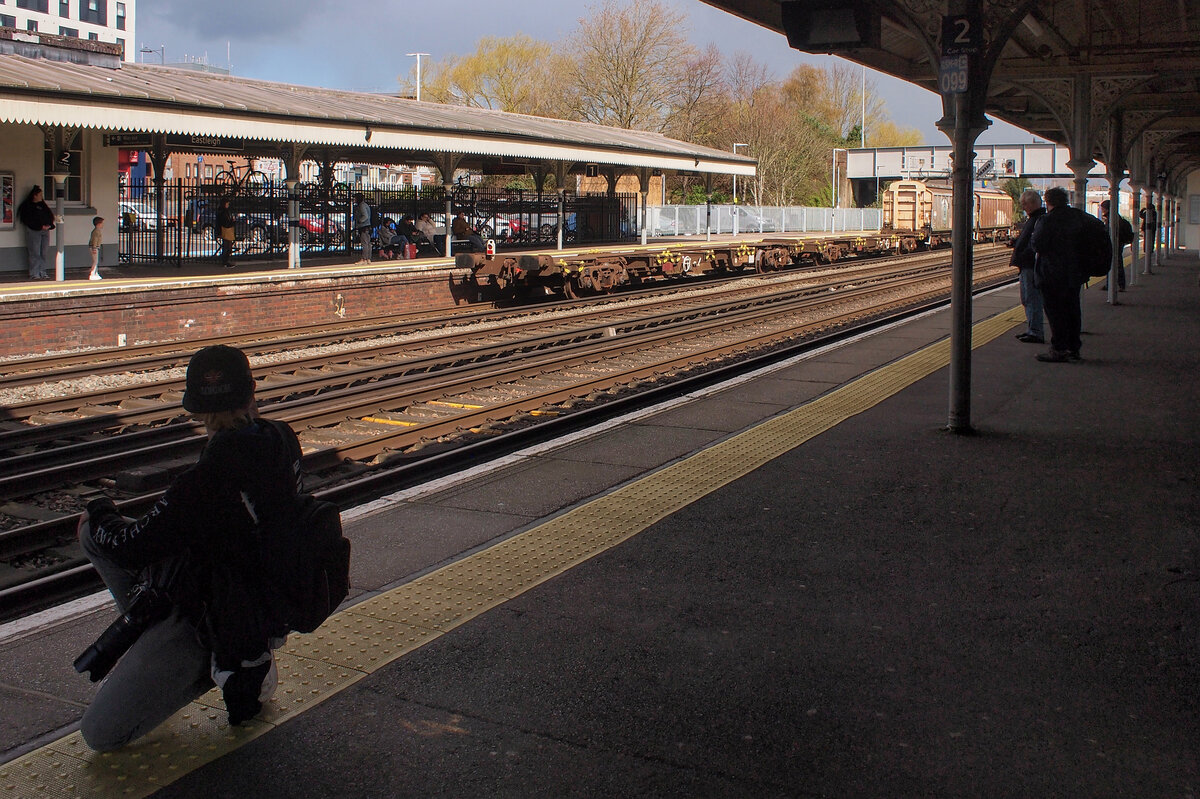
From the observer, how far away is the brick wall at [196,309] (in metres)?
14.2

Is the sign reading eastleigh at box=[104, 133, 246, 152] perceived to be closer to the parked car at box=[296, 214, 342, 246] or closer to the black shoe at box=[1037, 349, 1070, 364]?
the parked car at box=[296, 214, 342, 246]

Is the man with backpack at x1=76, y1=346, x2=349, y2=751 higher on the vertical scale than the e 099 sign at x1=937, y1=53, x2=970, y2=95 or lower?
lower

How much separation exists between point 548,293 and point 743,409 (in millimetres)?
14784

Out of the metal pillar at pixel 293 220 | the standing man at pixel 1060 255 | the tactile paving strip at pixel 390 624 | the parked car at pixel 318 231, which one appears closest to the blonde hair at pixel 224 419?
the tactile paving strip at pixel 390 624

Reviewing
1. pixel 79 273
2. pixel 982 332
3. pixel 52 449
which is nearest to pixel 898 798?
pixel 52 449

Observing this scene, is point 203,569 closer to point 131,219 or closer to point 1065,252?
point 1065,252

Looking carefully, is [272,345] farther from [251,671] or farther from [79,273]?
[251,671]

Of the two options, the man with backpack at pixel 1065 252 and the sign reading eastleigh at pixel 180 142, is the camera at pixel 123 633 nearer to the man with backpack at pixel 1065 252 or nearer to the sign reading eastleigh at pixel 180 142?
the man with backpack at pixel 1065 252

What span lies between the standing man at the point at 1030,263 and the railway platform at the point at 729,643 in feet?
14.7

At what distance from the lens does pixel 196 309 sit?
16125 mm

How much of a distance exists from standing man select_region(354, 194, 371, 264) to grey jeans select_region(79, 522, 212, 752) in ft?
70.8

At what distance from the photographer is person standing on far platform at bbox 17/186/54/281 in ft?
58.9

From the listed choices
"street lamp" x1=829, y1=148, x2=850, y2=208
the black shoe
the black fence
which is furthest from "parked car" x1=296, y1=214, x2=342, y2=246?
"street lamp" x1=829, y1=148, x2=850, y2=208

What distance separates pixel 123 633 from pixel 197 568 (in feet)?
0.91
